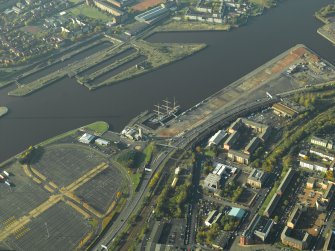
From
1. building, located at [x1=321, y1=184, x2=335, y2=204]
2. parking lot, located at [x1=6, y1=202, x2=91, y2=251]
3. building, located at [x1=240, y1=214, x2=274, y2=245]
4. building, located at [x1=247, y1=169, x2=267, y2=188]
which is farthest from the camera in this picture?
building, located at [x1=247, y1=169, x2=267, y2=188]

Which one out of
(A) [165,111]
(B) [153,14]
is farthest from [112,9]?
(A) [165,111]

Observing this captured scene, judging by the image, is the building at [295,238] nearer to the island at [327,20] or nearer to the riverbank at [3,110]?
the island at [327,20]

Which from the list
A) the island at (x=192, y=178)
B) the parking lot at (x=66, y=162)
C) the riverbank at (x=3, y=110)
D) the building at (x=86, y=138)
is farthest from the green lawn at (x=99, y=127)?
the riverbank at (x=3, y=110)

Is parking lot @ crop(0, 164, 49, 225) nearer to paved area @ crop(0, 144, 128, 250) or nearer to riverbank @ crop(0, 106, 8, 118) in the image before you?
paved area @ crop(0, 144, 128, 250)

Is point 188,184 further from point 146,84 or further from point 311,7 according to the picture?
point 311,7

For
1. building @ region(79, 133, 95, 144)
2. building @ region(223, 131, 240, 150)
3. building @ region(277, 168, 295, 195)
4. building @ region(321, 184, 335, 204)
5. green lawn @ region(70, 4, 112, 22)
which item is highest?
building @ region(321, 184, 335, 204)

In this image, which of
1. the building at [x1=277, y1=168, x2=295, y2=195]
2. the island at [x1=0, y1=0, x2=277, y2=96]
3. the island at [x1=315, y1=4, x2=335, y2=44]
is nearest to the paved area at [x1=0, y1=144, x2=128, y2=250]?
the building at [x1=277, y1=168, x2=295, y2=195]

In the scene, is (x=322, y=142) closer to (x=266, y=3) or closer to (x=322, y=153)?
(x=322, y=153)
